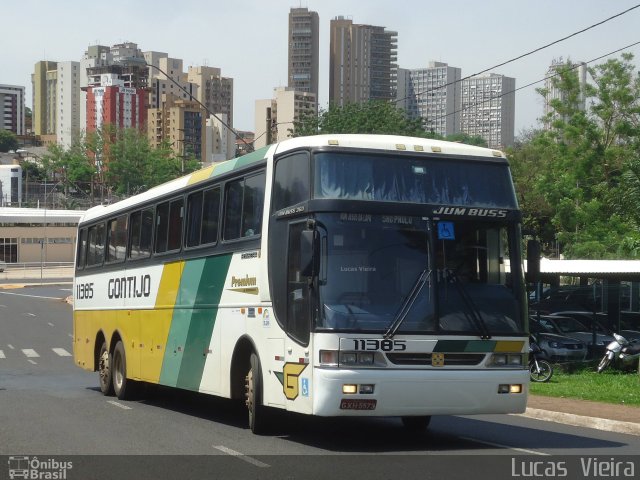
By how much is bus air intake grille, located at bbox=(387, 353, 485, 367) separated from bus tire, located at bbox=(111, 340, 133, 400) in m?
9.49

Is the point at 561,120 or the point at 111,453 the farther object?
the point at 561,120

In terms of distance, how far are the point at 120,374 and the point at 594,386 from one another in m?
9.57

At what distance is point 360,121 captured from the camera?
6378 cm

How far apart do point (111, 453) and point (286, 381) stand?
212 centimetres

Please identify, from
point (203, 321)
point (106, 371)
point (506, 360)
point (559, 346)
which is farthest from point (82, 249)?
point (506, 360)

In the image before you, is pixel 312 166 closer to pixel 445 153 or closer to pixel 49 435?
pixel 445 153

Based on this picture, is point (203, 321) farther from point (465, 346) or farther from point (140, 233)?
point (465, 346)

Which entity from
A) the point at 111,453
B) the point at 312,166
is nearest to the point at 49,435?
the point at 111,453

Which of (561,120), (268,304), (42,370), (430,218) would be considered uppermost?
(561,120)

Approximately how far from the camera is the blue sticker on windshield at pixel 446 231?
1278cm

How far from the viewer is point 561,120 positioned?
5184 centimetres

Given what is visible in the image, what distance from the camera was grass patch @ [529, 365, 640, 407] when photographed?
2045 centimetres

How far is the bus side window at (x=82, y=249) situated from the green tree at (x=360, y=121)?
126 ft

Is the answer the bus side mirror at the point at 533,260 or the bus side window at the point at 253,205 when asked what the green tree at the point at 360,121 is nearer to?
the bus side window at the point at 253,205
